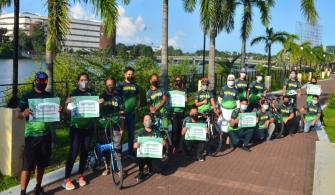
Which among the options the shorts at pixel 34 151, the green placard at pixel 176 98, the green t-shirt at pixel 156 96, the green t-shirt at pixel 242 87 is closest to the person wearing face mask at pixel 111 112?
the green t-shirt at pixel 156 96

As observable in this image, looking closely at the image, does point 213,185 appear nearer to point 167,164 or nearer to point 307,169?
point 167,164

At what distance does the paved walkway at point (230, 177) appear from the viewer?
7.29 meters

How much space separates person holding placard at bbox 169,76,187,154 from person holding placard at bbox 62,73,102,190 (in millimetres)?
2703

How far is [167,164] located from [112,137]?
1.73 metres

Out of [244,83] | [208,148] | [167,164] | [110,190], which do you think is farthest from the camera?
[244,83]

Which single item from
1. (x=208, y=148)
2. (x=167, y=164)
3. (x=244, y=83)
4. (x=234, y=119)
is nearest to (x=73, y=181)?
(x=167, y=164)

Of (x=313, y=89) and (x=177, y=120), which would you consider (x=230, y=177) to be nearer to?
(x=177, y=120)

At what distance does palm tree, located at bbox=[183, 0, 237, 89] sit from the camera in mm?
14961

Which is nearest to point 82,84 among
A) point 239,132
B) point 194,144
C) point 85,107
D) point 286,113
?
point 85,107

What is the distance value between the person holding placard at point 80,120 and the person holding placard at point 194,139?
2489mm

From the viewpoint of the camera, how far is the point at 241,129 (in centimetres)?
1070

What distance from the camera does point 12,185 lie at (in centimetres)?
710

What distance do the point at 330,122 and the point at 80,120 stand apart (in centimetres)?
1157

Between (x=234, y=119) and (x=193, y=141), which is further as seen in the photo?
(x=234, y=119)
